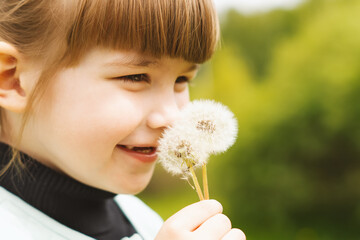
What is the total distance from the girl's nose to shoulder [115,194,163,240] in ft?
1.66

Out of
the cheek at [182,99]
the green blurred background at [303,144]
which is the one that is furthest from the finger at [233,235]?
the green blurred background at [303,144]

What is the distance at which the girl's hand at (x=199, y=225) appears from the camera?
952mm

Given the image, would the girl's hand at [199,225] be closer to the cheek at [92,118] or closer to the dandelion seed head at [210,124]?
the dandelion seed head at [210,124]

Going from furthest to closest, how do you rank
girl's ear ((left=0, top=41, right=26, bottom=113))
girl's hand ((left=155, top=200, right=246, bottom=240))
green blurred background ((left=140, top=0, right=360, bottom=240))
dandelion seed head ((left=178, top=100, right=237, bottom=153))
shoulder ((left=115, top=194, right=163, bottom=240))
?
green blurred background ((left=140, top=0, right=360, bottom=240)) < shoulder ((left=115, top=194, right=163, bottom=240)) < girl's ear ((left=0, top=41, right=26, bottom=113)) < dandelion seed head ((left=178, top=100, right=237, bottom=153)) < girl's hand ((left=155, top=200, right=246, bottom=240))

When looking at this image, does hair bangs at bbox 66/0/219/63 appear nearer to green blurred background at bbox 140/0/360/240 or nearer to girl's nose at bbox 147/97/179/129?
girl's nose at bbox 147/97/179/129

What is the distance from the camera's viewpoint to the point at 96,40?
1.11m

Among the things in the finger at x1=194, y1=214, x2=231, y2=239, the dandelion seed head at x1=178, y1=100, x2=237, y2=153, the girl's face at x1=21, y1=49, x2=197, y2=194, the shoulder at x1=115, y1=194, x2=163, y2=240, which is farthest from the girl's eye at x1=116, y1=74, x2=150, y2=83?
the shoulder at x1=115, y1=194, x2=163, y2=240

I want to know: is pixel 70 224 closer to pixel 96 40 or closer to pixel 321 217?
pixel 96 40

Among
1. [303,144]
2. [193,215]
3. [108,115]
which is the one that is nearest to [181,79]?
[108,115]

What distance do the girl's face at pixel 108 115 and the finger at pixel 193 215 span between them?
0.27 metres

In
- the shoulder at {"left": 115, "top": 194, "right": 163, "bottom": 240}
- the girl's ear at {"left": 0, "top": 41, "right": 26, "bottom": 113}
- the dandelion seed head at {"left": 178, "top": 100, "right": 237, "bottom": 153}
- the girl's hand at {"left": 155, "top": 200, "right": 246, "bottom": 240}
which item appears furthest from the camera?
the shoulder at {"left": 115, "top": 194, "right": 163, "bottom": 240}

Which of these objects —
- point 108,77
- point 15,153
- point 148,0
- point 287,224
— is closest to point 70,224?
point 15,153

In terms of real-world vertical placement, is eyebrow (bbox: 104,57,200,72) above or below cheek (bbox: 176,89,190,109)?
above

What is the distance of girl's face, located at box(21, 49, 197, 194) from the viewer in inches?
43.9
